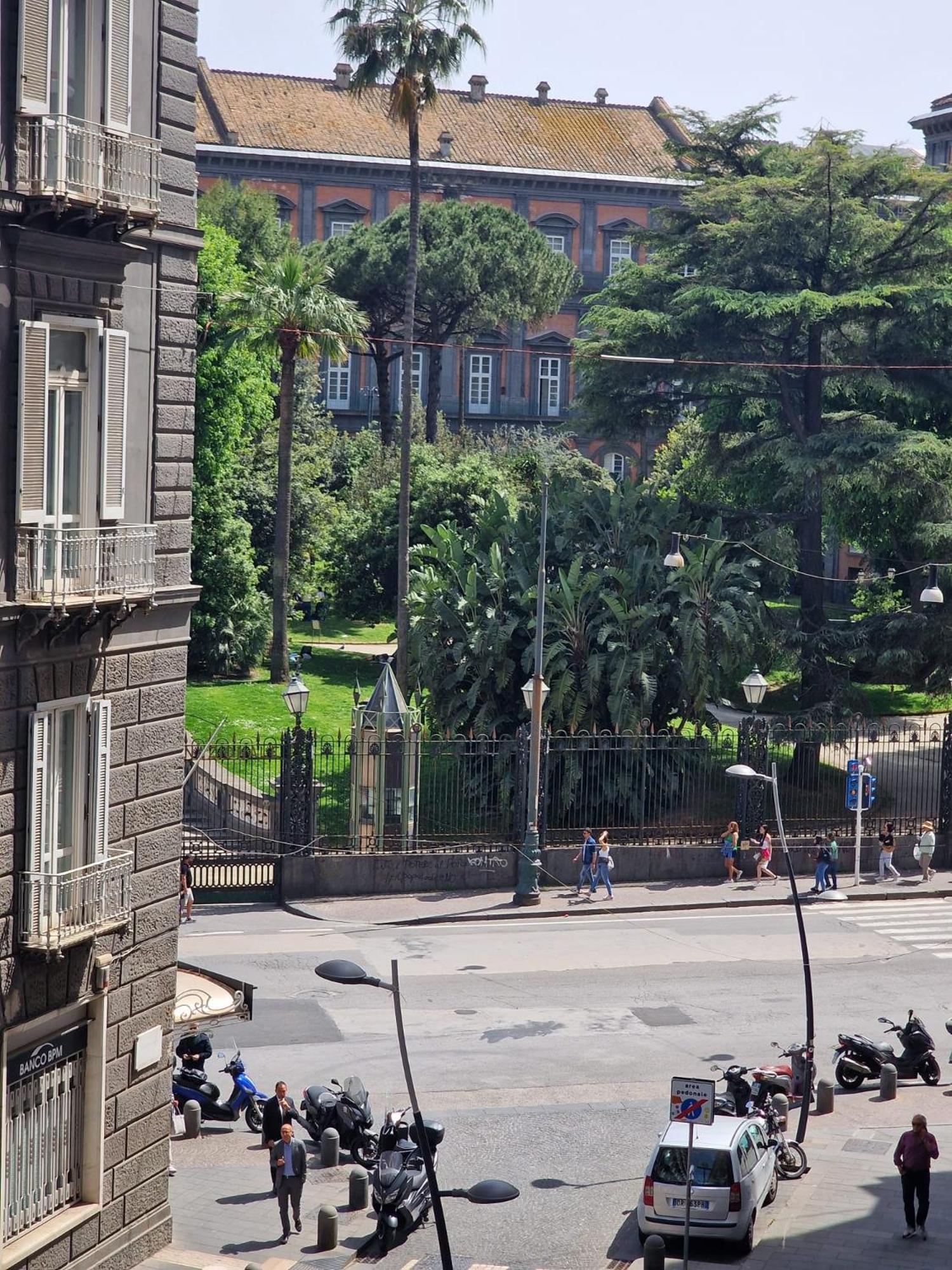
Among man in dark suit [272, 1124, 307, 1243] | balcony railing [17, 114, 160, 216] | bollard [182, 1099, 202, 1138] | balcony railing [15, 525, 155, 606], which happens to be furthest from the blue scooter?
Result: balcony railing [17, 114, 160, 216]

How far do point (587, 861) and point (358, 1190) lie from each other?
1700 centimetres

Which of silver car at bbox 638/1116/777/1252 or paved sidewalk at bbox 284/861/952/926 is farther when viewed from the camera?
paved sidewalk at bbox 284/861/952/926

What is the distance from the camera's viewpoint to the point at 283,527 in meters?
51.9

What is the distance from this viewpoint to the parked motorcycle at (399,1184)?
19234 mm

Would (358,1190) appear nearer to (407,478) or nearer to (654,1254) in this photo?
(654,1254)

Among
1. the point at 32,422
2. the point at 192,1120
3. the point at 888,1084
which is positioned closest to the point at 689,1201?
the point at 192,1120

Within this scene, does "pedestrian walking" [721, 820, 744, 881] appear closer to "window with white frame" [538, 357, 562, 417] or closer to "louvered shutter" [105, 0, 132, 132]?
"louvered shutter" [105, 0, 132, 132]

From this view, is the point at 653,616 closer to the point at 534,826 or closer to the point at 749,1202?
the point at 534,826

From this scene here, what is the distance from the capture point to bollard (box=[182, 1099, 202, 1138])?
2252cm

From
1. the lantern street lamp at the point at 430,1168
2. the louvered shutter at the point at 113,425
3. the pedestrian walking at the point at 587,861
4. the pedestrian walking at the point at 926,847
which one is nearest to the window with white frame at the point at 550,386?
the pedestrian walking at the point at 926,847

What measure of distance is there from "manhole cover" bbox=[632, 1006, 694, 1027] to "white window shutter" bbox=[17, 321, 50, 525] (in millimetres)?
16137

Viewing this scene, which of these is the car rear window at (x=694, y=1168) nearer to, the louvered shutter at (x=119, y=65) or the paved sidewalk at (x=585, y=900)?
the louvered shutter at (x=119, y=65)

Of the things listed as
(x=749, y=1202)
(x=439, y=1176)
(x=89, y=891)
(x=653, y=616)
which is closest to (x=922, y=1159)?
(x=749, y=1202)

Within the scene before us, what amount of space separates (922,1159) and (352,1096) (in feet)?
22.9
